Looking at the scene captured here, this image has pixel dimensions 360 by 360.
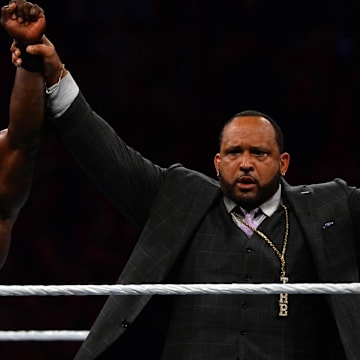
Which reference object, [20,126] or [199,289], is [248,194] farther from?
[20,126]

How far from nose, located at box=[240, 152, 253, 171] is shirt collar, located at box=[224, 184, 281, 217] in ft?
0.37

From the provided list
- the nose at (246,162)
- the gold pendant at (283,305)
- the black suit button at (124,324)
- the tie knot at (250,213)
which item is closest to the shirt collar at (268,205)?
the tie knot at (250,213)

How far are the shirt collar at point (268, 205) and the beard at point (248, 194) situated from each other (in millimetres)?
16

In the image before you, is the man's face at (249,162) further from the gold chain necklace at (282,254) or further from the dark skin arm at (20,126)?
the dark skin arm at (20,126)

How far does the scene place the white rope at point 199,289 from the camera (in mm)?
1797

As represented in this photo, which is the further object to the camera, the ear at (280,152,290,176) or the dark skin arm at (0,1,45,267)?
the ear at (280,152,290,176)

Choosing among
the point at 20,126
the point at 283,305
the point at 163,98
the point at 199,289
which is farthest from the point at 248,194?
the point at 163,98

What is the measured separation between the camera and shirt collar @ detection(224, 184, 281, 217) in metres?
2.20

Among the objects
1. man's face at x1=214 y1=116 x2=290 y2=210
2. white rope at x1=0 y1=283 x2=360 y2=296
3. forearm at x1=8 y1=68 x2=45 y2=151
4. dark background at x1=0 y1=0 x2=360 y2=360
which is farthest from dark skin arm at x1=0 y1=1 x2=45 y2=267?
dark background at x1=0 y1=0 x2=360 y2=360

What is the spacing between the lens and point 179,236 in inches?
84.5

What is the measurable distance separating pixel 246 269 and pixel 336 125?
83.0 inches

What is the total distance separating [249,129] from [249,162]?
0.28 ft

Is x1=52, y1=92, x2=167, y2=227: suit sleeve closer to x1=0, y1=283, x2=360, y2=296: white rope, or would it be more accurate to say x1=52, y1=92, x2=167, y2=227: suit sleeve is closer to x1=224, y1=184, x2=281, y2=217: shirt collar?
x1=224, y1=184, x2=281, y2=217: shirt collar

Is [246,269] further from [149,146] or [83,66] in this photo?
[83,66]
